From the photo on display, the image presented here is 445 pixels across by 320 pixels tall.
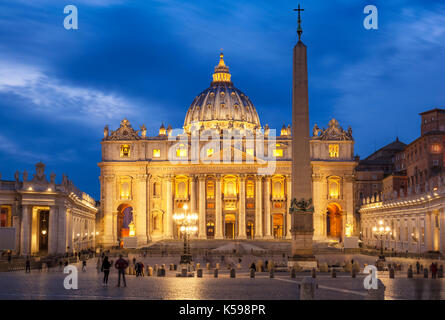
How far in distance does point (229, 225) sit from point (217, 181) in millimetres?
7334

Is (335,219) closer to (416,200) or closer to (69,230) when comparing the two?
(416,200)

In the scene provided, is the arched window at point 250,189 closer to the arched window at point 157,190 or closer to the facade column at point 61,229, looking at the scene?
the arched window at point 157,190

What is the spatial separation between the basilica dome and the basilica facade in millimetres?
24046

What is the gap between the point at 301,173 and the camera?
117ft

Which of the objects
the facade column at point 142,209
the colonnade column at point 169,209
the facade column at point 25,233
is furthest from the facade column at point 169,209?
the facade column at point 25,233

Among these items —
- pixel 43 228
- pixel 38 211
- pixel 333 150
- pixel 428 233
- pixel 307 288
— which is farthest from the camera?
pixel 333 150

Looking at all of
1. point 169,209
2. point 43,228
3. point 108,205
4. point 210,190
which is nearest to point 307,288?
point 43,228

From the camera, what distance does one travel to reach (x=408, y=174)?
10462 centimetres

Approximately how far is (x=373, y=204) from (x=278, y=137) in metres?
18.1

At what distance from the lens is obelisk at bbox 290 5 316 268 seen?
35.8 metres

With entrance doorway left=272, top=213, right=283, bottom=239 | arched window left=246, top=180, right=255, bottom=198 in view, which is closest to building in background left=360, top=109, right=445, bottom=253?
entrance doorway left=272, top=213, right=283, bottom=239

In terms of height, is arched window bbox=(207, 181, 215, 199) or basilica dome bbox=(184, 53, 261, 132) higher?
basilica dome bbox=(184, 53, 261, 132)

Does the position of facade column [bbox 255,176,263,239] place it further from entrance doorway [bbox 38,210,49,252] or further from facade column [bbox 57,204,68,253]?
facade column [bbox 57,204,68,253]
